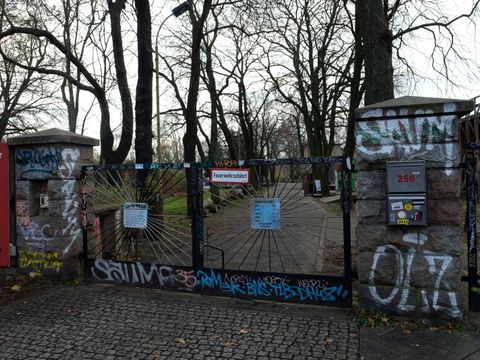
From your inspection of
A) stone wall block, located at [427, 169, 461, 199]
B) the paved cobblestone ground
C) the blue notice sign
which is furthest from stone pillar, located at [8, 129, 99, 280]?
stone wall block, located at [427, 169, 461, 199]

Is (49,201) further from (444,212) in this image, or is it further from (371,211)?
(444,212)

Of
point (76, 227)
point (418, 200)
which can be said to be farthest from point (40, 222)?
point (418, 200)

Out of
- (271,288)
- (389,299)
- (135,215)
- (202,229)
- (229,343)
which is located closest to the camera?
(229,343)

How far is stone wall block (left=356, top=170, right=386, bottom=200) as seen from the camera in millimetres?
4480

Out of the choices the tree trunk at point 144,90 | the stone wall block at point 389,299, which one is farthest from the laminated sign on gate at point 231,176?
the tree trunk at point 144,90

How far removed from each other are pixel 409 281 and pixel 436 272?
11.4 inches

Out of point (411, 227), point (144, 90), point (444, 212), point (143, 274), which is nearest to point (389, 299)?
point (411, 227)

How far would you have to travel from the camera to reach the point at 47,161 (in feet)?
20.0

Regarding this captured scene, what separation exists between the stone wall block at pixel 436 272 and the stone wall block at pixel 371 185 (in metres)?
0.78

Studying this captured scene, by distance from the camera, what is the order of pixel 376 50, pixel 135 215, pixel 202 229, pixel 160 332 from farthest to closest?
pixel 376 50 < pixel 135 215 < pixel 202 229 < pixel 160 332

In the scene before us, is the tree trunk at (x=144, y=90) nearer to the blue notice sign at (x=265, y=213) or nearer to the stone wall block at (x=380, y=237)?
the blue notice sign at (x=265, y=213)

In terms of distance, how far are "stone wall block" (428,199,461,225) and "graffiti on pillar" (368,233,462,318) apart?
22 centimetres

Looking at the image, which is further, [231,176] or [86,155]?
[86,155]

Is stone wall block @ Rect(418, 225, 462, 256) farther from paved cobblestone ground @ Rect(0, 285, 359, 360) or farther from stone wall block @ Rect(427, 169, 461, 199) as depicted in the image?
paved cobblestone ground @ Rect(0, 285, 359, 360)
